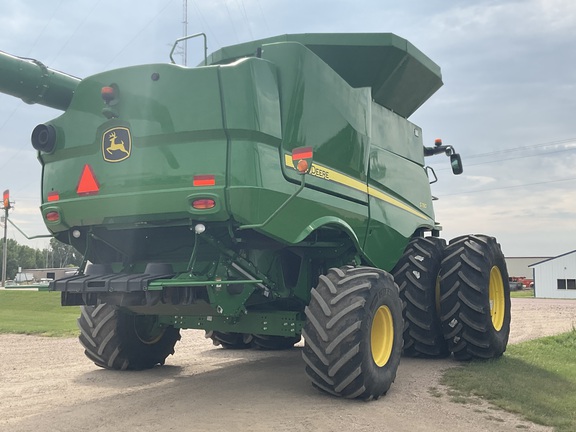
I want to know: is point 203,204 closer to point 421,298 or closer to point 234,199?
point 234,199

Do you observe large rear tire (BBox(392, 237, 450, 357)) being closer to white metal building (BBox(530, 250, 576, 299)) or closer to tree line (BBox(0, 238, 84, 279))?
white metal building (BBox(530, 250, 576, 299))

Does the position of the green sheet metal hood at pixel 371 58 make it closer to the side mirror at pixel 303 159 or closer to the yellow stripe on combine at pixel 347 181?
the yellow stripe on combine at pixel 347 181

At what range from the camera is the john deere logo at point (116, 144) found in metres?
5.46

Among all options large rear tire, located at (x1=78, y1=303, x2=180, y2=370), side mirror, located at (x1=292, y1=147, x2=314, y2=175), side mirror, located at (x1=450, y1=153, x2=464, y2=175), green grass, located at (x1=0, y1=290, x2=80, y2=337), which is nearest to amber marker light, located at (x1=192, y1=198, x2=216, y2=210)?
side mirror, located at (x1=292, y1=147, x2=314, y2=175)

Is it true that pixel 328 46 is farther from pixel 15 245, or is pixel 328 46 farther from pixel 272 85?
pixel 15 245

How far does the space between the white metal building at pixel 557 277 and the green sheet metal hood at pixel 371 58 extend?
48.9 metres

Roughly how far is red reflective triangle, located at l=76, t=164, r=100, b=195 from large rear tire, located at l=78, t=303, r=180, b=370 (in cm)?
184

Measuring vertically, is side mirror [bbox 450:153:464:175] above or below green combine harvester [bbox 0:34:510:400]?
above

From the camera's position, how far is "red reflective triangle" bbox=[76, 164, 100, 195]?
5598mm

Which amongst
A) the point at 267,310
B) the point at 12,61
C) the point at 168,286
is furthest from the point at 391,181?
the point at 12,61

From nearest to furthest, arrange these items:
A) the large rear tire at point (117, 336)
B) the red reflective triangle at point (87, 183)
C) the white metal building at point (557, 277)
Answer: the red reflective triangle at point (87, 183)
the large rear tire at point (117, 336)
the white metal building at point (557, 277)

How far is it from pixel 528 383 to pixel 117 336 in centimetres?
487

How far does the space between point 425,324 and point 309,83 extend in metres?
3.82

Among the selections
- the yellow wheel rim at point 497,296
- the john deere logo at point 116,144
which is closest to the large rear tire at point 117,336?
the john deere logo at point 116,144
